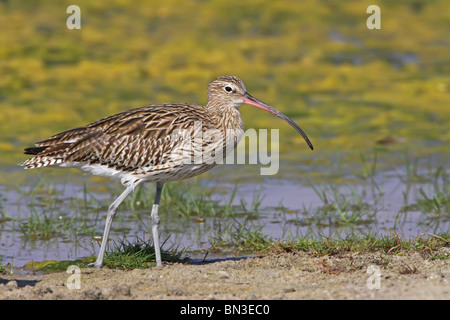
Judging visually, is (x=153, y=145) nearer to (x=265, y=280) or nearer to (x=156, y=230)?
(x=156, y=230)

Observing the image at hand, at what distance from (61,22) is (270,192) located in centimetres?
822

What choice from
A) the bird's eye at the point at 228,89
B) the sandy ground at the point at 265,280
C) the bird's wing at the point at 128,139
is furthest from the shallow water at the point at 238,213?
the bird's eye at the point at 228,89

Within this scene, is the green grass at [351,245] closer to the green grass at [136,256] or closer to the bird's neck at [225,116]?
the green grass at [136,256]

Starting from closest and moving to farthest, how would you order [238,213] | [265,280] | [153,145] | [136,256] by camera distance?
[265,280]
[136,256]
[153,145]
[238,213]

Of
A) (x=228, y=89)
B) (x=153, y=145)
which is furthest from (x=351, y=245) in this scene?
(x=153, y=145)

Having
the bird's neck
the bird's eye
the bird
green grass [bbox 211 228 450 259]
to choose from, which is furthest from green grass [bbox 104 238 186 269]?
the bird's eye

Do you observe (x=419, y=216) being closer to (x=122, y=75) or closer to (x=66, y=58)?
(x=122, y=75)

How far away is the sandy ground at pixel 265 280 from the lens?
6051mm

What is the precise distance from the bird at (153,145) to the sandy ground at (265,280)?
566 mm

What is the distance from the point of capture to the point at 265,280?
6836 millimetres

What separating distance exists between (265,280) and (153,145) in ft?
5.79
